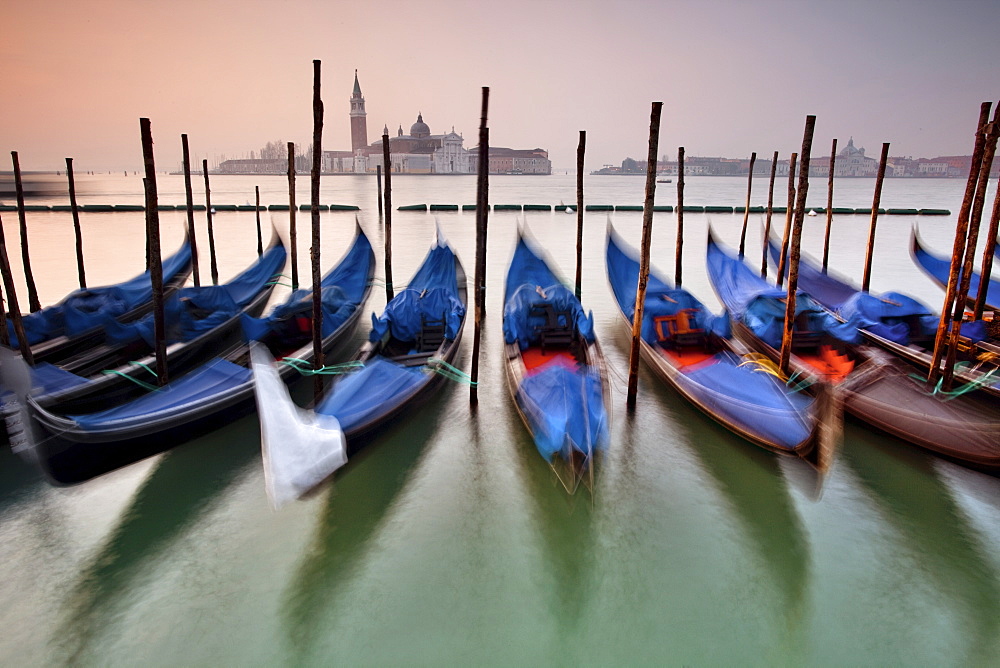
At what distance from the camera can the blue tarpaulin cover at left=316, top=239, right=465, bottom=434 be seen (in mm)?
3152

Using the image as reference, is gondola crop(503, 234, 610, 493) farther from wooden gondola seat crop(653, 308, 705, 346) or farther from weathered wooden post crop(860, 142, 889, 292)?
weathered wooden post crop(860, 142, 889, 292)

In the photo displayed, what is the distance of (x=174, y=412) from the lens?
310 cm

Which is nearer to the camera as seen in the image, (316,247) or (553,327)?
(316,247)

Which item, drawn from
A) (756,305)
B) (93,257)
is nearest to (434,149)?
(93,257)

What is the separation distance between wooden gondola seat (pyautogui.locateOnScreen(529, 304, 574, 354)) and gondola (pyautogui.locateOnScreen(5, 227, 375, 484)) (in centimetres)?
165

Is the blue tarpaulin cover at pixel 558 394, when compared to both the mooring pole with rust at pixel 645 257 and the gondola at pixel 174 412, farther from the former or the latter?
the gondola at pixel 174 412

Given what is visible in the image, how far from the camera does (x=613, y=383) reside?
185 inches

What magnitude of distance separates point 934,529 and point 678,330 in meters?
2.09

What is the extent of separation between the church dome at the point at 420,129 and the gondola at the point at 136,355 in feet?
245

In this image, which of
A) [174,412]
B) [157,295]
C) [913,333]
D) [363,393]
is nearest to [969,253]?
[913,333]

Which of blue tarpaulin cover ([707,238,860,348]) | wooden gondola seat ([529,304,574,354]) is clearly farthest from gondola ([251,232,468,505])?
blue tarpaulin cover ([707,238,860,348])

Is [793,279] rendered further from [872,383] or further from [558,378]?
[558,378]

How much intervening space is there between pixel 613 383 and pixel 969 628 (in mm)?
2626

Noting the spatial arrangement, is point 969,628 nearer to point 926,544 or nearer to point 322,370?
point 926,544
